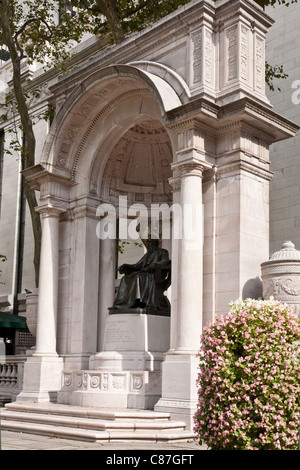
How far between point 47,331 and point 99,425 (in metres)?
6.12

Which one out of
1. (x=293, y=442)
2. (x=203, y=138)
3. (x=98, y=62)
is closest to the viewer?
(x=293, y=442)

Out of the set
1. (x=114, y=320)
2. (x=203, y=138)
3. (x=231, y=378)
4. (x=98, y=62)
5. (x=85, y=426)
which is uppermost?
(x=98, y=62)

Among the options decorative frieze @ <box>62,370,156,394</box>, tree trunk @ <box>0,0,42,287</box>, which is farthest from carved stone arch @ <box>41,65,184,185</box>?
decorative frieze @ <box>62,370,156,394</box>

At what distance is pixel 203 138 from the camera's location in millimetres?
14602

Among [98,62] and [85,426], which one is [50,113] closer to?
[98,62]

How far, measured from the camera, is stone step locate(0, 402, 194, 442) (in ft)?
36.9

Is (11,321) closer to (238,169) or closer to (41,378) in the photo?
(41,378)

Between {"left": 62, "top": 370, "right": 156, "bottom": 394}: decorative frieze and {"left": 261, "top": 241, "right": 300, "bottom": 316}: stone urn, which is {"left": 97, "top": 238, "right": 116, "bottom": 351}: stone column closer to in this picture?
{"left": 62, "top": 370, "right": 156, "bottom": 394}: decorative frieze

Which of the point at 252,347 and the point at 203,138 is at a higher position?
the point at 203,138

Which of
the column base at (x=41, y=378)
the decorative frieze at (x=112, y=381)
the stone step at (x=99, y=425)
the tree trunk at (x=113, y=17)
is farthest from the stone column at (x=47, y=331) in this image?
the tree trunk at (x=113, y=17)

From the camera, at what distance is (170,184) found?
15148 mm

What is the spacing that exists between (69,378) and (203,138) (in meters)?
7.09

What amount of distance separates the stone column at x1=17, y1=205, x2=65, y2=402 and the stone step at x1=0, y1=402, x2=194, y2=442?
2473mm
